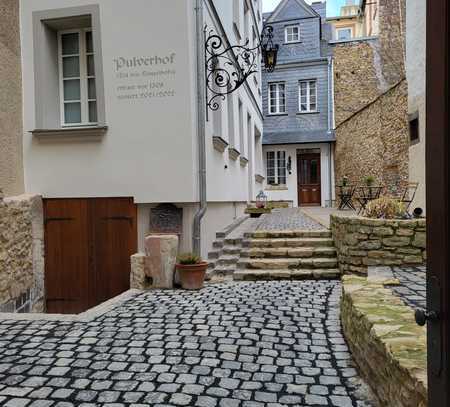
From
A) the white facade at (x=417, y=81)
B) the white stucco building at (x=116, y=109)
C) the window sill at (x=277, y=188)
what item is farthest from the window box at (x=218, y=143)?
the window sill at (x=277, y=188)

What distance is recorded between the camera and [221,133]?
25.8ft

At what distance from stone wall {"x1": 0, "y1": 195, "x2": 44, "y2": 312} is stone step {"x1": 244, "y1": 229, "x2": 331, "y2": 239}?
347 centimetres

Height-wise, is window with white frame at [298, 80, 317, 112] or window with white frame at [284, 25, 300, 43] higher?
window with white frame at [284, 25, 300, 43]

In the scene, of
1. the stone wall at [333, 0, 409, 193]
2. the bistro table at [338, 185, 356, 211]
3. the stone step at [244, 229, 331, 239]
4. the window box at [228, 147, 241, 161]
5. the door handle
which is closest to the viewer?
the door handle

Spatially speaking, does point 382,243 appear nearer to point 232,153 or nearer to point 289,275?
point 289,275

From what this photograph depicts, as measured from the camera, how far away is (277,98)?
20.1 m

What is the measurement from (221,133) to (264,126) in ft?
40.7

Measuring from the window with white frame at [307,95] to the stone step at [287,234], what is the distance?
1337 centimetres

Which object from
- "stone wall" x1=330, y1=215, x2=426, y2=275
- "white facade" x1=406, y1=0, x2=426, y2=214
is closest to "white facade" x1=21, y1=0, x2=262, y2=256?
"stone wall" x1=330, y1=215, x2=426, y2=275

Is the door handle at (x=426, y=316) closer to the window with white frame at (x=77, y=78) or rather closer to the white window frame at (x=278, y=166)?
the window with white frame at (x=77, y=78)

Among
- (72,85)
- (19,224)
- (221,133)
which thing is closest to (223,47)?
(221,133)

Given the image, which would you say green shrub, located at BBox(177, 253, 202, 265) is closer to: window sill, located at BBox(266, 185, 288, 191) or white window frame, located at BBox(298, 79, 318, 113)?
window sill, located at BBox(266, 185, 288, 191)

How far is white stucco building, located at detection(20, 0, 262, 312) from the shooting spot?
18.8 feet

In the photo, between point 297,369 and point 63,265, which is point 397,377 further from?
point 63,265
